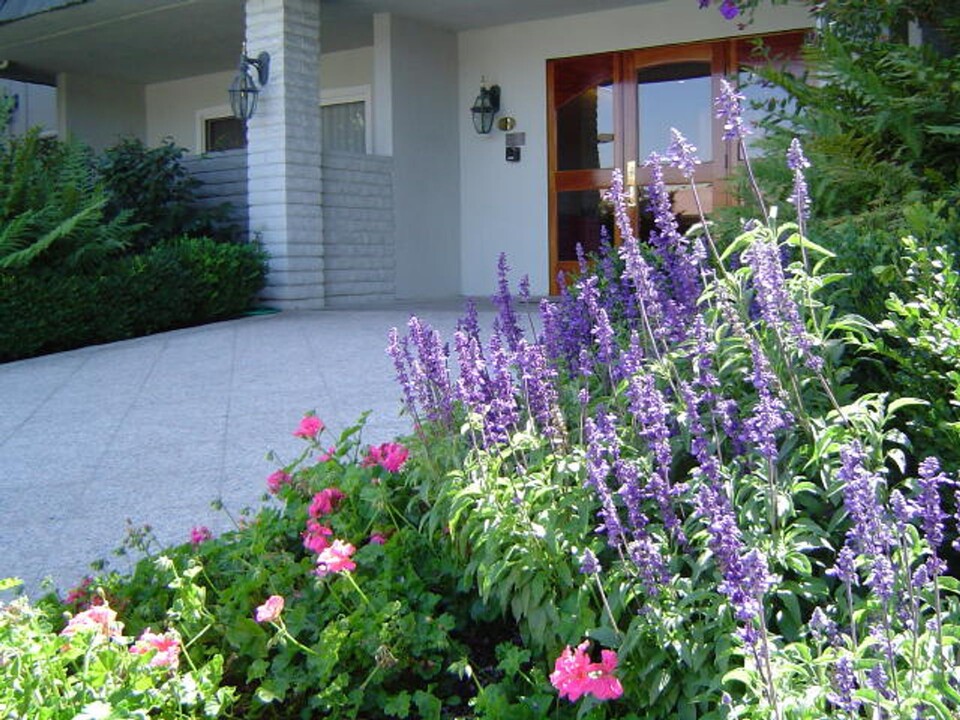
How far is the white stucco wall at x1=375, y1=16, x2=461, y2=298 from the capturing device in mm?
11352

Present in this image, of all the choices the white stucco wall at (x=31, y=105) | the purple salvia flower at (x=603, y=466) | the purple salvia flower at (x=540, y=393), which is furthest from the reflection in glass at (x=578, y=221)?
the purple salvia flower at (x=603, y=466)

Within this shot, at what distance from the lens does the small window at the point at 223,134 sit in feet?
47.0

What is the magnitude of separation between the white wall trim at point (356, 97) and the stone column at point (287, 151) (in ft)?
6.64

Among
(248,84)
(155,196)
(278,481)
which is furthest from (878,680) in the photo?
(155,196)

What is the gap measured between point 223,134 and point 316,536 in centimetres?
1272

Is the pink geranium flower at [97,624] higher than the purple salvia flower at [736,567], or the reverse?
the purple salvia flower at [736,567]

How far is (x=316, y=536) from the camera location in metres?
2.78

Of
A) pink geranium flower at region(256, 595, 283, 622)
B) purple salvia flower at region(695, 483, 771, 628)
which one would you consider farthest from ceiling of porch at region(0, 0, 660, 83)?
purple salvia flower at region(695, 483, 771, 628)

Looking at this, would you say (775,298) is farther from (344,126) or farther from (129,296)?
(344,126)

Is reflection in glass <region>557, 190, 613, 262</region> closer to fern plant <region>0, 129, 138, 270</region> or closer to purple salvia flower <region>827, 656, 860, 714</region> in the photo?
fern plant <region>0, 129, 138, 270</region>

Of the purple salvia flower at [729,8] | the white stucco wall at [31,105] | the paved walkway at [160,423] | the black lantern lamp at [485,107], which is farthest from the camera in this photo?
the white stucco wall at [31,105]

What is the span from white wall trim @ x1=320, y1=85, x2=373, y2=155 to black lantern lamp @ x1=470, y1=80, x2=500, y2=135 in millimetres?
1303

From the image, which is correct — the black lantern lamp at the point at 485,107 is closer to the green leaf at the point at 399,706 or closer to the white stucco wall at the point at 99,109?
the white stucco wall at the point at 99,109

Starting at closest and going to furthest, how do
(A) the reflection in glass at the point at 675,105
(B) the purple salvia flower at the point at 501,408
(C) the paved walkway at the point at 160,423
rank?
(B) the purple salvia flower at the point at 501,408 < (C) the paved walkway at the point at 160,423 < (A) the reflection in glass at the point at 675,105
